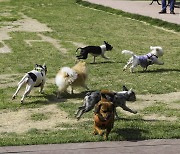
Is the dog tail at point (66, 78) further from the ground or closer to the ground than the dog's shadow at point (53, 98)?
further from the ground

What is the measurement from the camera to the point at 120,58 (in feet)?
46.9

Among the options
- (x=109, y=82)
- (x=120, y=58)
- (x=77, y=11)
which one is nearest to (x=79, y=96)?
(x=109, y=82)

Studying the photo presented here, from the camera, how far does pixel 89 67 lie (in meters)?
13.0

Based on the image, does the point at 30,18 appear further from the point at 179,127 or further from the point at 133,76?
the point at 179,127

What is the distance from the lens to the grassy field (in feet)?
25.2

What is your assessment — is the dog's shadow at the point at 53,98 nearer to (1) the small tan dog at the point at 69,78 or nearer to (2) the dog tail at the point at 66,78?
(1) the small tan dog at the point at 69,78

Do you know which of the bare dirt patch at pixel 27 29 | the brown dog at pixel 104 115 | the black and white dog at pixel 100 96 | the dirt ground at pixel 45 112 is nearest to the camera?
the brown dog at pixel 104 115

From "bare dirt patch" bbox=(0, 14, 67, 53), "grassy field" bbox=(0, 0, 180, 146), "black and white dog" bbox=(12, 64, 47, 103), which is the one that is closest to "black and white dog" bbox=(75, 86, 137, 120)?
"grassy field" bbox=(0, 0, 180, 146)

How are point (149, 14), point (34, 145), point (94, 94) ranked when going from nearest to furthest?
point (34, 145) → point (94, 94) → point (149, 14)

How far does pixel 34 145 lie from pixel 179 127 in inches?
93.7

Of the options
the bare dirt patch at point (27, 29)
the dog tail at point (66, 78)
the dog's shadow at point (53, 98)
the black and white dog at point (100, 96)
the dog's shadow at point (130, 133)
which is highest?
the black and white dog at point (100, 96)

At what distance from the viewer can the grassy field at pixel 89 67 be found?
25.2 ft

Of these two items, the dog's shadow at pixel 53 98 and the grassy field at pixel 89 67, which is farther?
the dog's shadow at pixel 53 98

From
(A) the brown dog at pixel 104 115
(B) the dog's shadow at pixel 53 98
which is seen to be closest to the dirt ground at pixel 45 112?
(B) the dog's shadow at pixel 53 98
